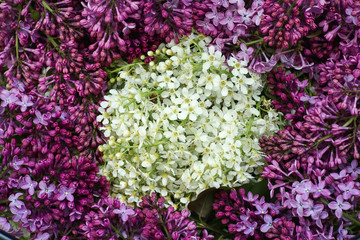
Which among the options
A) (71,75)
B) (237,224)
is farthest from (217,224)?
(71,75)

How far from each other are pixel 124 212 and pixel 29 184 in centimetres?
32

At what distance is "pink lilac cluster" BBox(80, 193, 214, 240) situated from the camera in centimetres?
151

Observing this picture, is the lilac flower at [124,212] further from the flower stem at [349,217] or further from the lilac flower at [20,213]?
the flower stem at [349,217]

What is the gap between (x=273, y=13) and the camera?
5.14ft

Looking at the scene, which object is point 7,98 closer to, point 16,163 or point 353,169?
point 16,163

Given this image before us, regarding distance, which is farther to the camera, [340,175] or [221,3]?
[221,3]

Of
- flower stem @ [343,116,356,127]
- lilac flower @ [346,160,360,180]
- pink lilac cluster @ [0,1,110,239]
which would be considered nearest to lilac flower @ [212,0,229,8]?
pink lilac cluster @ [0,1,110,239]

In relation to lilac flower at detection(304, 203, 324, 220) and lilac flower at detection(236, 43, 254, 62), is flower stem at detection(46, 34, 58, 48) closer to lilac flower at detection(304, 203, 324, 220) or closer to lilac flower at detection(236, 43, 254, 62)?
lilac flower at detection(236, 43, 254, 62)

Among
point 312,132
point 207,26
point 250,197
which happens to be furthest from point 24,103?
point 312,132

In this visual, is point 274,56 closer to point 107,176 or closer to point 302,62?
point 302,62

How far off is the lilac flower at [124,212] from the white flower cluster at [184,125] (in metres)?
0.09

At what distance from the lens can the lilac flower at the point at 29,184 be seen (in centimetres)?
160

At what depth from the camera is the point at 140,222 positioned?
62.5 inches

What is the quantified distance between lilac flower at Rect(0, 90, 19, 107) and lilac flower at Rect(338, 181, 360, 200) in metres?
1.05
